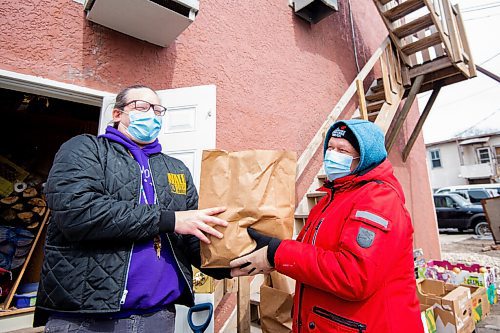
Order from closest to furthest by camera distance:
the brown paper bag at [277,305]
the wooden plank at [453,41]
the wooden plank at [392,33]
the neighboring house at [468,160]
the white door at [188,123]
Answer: the brown paper bag at [277,305]
the white door at [188,123]
the wooden plank at [453,41]
the wooden plank at [392,33]
the neighboring house at [468,160]

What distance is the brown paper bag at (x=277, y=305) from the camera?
211 cm

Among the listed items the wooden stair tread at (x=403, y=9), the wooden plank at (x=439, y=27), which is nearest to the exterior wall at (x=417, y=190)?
the wooden plank at (x=439, y=27)

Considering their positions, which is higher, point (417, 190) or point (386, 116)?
point (386, 116)

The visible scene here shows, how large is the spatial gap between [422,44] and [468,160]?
21942mm

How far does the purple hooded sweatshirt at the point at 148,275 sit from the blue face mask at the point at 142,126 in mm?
93

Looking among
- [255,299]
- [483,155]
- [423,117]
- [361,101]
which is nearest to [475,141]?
[483,155]

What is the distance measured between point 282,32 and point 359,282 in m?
4.05

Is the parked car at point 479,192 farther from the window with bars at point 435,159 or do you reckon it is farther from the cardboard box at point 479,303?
the cardboard box at point 479,303

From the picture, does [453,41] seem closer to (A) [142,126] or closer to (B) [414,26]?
(B) [414,26]

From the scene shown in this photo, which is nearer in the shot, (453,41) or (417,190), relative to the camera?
(453,41)

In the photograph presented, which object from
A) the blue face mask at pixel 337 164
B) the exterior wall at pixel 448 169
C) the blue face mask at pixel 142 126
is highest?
the exterior wall at pixel 448 169

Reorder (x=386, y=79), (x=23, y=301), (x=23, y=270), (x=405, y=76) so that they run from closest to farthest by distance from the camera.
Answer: (x=23, y=301) → (x=23, y=270) → (x=386, y=79) → (x=405, y=76)

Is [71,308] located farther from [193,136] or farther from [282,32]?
[282,32]

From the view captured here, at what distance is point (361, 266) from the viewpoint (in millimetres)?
1104
